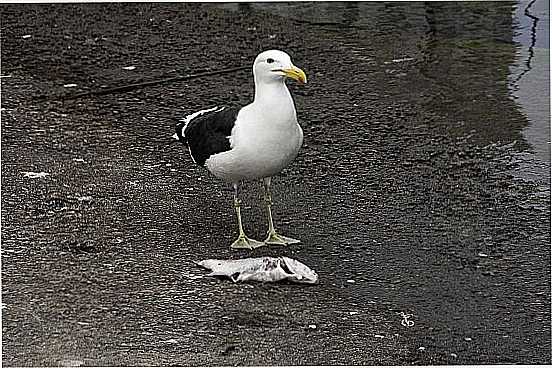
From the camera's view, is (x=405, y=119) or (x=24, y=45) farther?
(x=24, y=45)

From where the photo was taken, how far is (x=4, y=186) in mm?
5934

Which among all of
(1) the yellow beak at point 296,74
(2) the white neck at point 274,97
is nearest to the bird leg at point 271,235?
(2) the white neck at point 274,97

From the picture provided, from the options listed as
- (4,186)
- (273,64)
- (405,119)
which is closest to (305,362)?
(273,64)

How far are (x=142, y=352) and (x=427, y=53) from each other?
186 inches

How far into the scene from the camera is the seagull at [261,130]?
16.0 ft

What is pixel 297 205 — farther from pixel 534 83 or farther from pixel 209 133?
pixel 534 83

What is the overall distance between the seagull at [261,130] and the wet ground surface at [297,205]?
0.43 metres

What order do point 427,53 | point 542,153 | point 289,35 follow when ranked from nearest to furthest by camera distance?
point 542,153 < point 427,53 < point 289,35

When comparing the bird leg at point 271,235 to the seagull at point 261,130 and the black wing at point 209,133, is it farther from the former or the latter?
the black wing at point 209,133

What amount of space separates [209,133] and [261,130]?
14.1 inches

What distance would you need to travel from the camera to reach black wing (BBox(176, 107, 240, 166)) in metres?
5.03

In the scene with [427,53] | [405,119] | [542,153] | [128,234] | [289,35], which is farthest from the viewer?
[289,35]

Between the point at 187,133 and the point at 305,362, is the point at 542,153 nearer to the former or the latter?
the point at 187,133

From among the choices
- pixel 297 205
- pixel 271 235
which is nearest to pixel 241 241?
pixel 271 235
